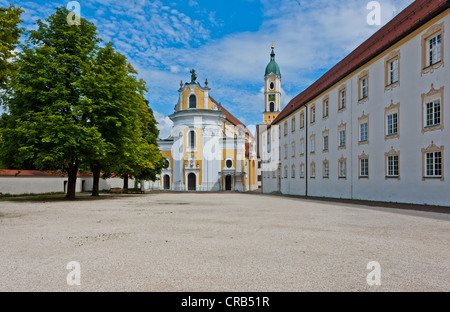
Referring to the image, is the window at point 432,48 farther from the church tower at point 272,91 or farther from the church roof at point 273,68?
the church roof at point 273,68

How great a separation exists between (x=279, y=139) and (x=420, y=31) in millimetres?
27083

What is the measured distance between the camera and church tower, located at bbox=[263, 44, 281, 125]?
77.0m

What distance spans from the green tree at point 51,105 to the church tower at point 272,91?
2378 inches

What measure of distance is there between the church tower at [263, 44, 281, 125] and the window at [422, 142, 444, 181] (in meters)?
61.6

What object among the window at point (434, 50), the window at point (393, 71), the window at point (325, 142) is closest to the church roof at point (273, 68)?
the window at point (325, 142)

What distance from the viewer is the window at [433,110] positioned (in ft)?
49.6

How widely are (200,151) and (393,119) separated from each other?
36.2 metres

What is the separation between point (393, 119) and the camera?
61.0 feet

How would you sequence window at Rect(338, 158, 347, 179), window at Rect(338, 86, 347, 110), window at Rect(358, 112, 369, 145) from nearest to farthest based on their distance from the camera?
window at Rect(358, 112, 369, 145) < window at Rect(338, 158, 347, 179) < window at Rect(338, 86, 347, 110)

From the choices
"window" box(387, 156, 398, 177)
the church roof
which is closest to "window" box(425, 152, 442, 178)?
"window" box(387, 156, 398, 177)

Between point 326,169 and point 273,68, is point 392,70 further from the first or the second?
point 273,68

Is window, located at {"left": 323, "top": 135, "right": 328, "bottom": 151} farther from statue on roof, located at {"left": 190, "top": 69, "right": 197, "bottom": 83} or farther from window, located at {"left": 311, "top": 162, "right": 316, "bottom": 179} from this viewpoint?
statue on roof, located at {"left": 190, "top": 69, "right": 197, "bottom": 83}

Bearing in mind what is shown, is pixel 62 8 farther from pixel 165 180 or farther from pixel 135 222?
pixel 165 180
